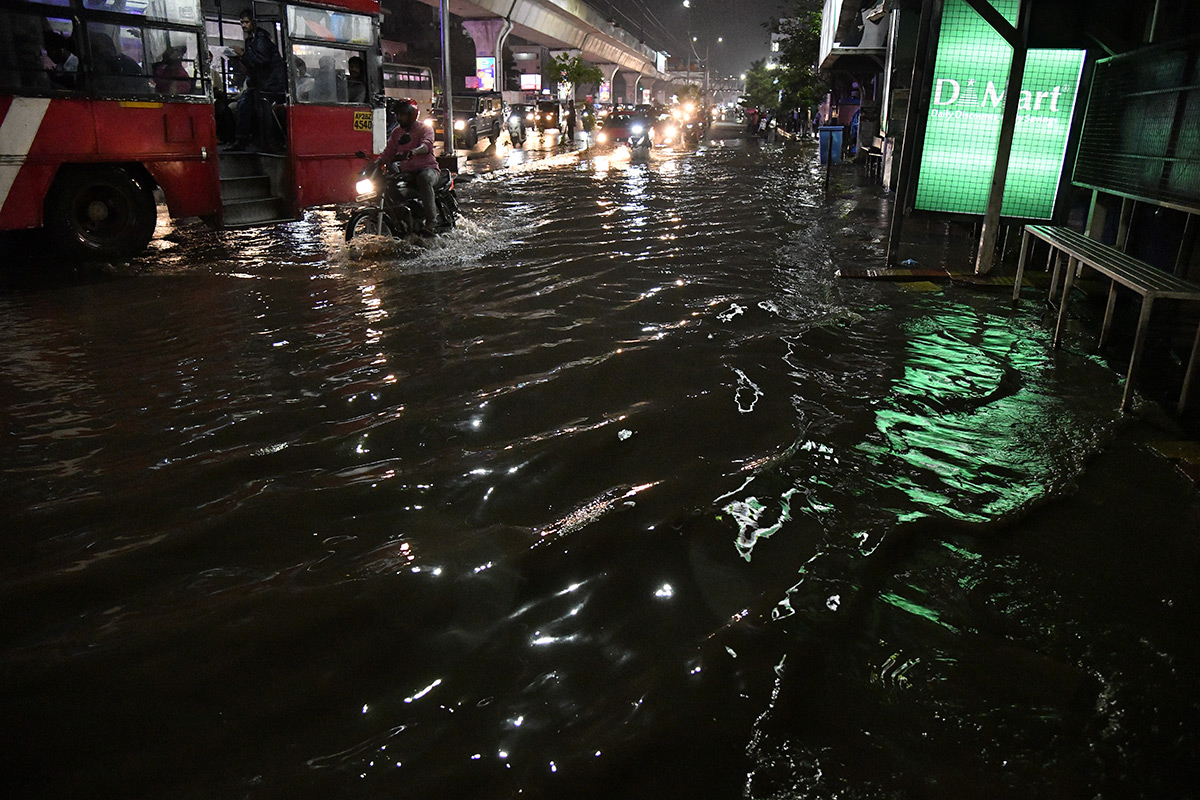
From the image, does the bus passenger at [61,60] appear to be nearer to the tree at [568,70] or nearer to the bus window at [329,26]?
the bus window at [329,26]

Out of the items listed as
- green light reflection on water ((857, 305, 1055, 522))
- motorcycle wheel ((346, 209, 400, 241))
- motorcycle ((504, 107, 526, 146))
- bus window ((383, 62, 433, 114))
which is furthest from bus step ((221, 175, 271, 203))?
motorcycle ((504, 107, 526, 146))

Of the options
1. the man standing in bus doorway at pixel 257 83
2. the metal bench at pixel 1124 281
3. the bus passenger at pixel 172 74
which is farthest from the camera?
the man standing in bus doorway at pixel 257 83

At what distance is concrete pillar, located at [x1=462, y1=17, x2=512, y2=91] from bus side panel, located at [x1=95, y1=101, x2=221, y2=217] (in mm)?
37962

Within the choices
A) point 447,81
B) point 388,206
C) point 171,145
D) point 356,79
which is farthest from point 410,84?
point 388,206

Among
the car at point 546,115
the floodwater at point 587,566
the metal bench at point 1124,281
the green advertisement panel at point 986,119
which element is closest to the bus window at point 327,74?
the floodwater at point 587,566

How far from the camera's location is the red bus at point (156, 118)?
8852mm

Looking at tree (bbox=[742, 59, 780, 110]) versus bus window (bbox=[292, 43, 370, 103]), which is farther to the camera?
tree (bbox=[742, 59, 780, 110])

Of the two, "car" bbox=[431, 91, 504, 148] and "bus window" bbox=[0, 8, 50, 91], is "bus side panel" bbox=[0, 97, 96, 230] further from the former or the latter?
"car" bbox=[431, 91, 504, 148]

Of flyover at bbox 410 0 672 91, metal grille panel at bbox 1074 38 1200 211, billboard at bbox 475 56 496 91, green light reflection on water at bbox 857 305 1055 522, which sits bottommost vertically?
green light reflection on water at bbox 857 305 1055 522

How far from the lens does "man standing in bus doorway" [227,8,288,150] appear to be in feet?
40.9

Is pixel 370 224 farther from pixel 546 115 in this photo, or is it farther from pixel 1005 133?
pixel 546 115

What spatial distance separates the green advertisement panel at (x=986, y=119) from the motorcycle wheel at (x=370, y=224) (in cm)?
687

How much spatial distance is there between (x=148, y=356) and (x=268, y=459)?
2.56 metres

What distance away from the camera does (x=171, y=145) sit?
10312mm
